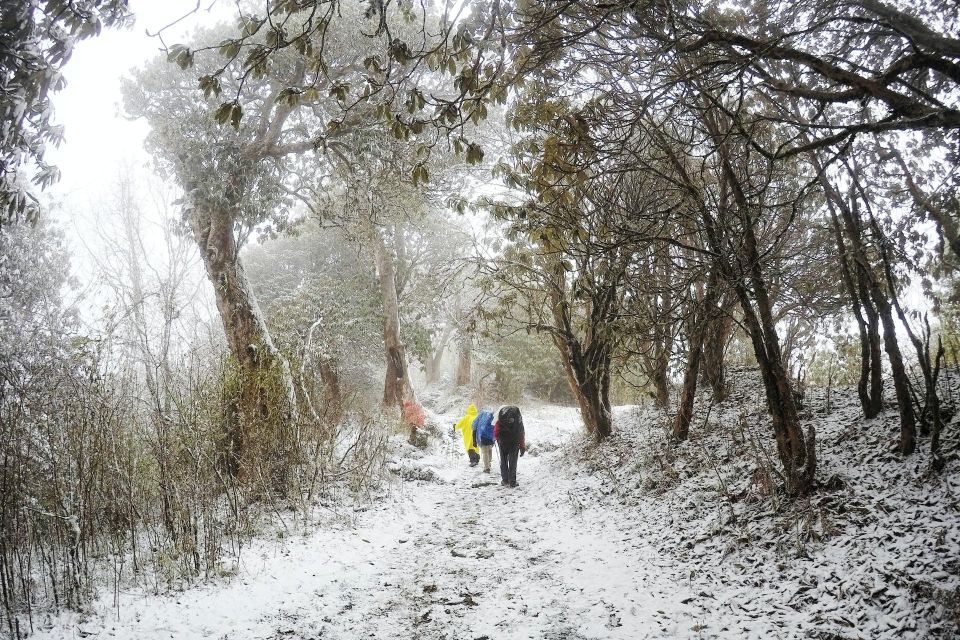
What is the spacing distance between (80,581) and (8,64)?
3.72 metres

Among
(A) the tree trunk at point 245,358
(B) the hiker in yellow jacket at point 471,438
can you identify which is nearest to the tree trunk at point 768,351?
(A) the tree trunk at point 245,358

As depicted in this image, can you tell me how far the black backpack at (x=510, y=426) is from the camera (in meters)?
9.55

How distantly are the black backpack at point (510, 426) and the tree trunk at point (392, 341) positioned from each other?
5.31 m

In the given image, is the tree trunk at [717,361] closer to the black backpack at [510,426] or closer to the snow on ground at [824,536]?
the snow on ground at [824,536]

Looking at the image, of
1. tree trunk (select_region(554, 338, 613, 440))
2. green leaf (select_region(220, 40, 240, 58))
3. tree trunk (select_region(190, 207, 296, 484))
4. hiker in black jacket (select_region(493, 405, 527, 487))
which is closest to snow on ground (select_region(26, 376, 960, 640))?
tree trunk (select_region(190, 207, 296, 484))

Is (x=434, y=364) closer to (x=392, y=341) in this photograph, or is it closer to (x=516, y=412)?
(x=392, y=341)

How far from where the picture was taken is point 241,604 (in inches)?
153

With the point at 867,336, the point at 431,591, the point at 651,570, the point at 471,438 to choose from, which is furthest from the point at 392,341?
the point at 867,336

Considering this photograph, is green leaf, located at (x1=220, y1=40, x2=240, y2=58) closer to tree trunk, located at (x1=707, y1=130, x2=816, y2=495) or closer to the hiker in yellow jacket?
tree trunk, located at (x1=707, y1=130, x2=816, y2=495)

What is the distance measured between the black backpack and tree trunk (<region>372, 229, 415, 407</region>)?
531cm

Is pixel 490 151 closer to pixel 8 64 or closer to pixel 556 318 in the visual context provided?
pixel 556 318

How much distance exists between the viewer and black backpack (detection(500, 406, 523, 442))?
9555mm

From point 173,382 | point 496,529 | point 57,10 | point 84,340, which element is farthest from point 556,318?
point 57,10

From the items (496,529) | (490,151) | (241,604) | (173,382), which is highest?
(490,151)
